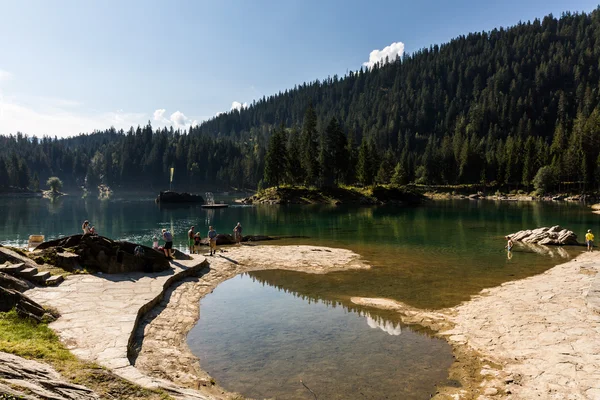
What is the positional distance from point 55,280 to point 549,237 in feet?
151

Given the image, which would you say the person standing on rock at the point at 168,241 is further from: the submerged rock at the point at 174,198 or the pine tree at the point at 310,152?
the submerged rock at the point at 174,198

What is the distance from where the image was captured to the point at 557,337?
46.1ft

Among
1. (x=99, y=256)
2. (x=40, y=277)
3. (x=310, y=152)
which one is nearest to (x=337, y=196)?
(x=310, y=152)

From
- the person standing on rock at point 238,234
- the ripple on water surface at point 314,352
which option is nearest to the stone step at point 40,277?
the ripple on water surface at point 314,352

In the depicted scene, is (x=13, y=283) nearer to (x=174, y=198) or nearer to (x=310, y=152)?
(x=310, y=152)

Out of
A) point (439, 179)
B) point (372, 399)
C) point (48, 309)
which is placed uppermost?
point (439, 179)

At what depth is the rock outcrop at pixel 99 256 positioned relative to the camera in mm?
21969

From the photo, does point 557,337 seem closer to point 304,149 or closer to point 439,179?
point 304,149

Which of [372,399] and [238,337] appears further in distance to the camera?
[238,337]

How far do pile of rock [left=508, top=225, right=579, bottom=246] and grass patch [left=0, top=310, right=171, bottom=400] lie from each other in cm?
4459

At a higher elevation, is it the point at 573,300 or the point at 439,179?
the point at 439,179

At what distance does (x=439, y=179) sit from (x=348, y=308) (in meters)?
168

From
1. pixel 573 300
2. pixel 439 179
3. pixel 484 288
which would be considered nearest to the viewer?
pixel 573 300

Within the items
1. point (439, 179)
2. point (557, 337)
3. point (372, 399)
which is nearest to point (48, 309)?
point (372, 399)
